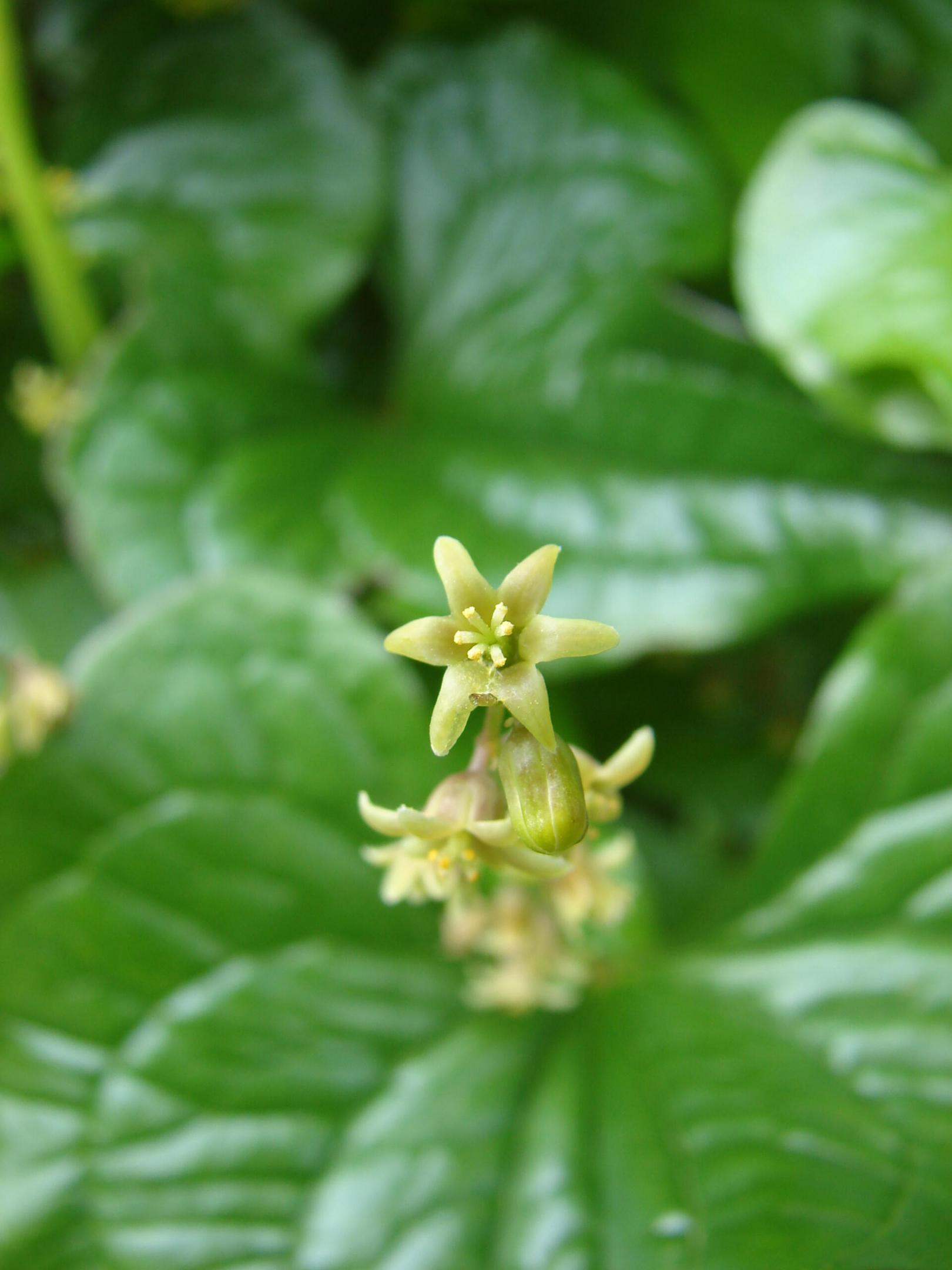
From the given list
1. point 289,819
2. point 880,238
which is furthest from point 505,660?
point 880,238

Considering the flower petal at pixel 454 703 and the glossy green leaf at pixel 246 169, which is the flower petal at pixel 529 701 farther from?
the glossy green leaf at pixel 246 169

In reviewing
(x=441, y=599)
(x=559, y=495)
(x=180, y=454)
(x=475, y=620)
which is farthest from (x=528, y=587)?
(x=180, y=454)

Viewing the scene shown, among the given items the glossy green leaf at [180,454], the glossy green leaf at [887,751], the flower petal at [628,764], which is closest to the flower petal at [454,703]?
the flower petal at [628,764]

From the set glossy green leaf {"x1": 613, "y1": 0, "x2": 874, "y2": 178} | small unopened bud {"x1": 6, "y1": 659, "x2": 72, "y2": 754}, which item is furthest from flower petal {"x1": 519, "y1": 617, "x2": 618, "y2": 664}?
glossy green leaf {"x1": 613, "y1": 0, "x2": 874, "y2": 178}

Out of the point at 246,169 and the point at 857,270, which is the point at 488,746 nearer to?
the point at 857,270

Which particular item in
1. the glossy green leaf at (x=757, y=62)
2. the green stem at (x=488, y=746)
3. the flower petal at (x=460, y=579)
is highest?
the glossy green leaf at (x=757, y=62)

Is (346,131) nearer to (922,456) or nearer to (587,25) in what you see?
(587,25)
